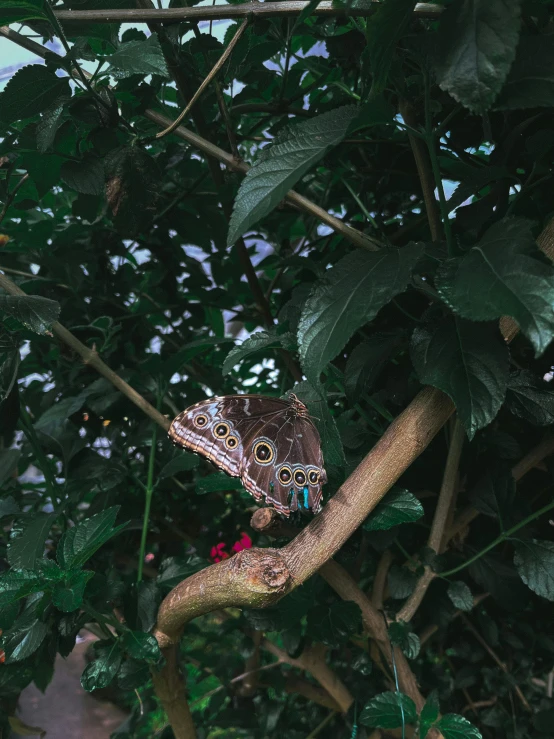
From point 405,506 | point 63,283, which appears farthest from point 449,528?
point 63,283

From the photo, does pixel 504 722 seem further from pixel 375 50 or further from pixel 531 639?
pixel 375 50

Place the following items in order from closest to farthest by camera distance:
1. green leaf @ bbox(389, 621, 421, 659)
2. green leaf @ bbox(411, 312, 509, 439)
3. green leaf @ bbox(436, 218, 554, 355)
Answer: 1. green leaf @ bbox(436, 218, 554, 355)
2. green leaf @ bbox(411, 312, 509, 439)
3. green leaf @ bbox(389, 621, 421, 659)

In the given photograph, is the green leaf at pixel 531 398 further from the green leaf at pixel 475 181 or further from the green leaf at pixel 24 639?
the green leaf at pixel 24 639

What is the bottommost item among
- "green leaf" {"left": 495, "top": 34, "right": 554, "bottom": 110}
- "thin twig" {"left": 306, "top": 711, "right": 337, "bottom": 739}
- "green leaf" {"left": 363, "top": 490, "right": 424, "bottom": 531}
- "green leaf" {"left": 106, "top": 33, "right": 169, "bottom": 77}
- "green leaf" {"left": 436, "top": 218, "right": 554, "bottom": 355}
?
"thin twig" {"left": 306, "top": 711, "right": 337, "bottom": 739}

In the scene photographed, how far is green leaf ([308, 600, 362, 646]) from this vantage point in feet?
2.88

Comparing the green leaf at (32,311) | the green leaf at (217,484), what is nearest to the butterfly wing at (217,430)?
the green leaf at (217,484)

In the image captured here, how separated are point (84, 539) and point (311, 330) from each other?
15.5 inches

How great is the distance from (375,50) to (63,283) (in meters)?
0.84

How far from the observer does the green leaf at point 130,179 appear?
0.77 meters

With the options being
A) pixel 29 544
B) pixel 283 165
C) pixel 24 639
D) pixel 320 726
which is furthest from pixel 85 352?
pixel 320 726

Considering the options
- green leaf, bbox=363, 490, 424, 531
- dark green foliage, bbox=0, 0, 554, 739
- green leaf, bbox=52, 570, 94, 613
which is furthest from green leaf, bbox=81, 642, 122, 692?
green leaf, bbox=363, 490, 424, 531

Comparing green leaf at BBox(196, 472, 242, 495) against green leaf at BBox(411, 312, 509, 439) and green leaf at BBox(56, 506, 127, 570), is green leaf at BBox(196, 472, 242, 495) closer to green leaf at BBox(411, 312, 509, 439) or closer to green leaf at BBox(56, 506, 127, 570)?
green leaf at BBox(56, 506, 127, 570)

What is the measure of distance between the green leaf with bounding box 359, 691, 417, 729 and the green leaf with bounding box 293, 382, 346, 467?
13.6 inches

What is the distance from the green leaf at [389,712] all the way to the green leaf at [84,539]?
0.39 m
